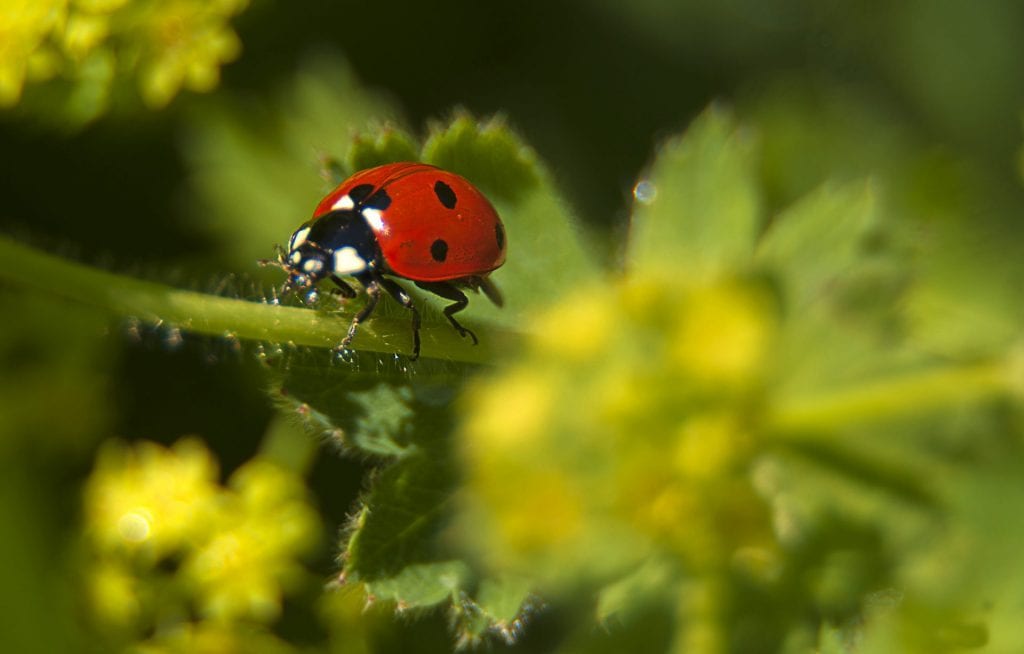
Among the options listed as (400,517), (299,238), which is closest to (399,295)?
(299,238)

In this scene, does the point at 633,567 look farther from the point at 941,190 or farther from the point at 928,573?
the point at 941,190

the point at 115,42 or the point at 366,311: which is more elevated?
the point at 115,42

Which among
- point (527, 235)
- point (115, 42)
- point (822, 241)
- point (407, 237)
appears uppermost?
point (115, 42)

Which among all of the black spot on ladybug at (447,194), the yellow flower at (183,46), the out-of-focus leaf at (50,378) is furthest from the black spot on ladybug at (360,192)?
the out-of-focus leaf at (50,378)

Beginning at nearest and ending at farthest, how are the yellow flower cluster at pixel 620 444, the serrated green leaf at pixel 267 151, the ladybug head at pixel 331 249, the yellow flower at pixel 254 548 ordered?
the yellow flower cluster at pixel 620 444, the ladybug head at pixel 331 249, the yellow flower at pixel 254 548, the serrated green leaf at pixel 267 151

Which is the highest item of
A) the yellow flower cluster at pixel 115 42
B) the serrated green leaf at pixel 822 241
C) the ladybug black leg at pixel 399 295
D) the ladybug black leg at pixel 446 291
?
the yellow flower cluster at pixel 115 42

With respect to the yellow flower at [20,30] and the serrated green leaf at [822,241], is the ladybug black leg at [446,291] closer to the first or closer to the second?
the serrated green leaf at [822,241]

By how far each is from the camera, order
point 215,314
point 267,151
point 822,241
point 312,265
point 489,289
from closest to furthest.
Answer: point 215,314, point 312,265, point 489,289, point 822,241, point 267,151

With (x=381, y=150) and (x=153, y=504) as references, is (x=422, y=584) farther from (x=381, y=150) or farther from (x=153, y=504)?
(x=153, y=504)
